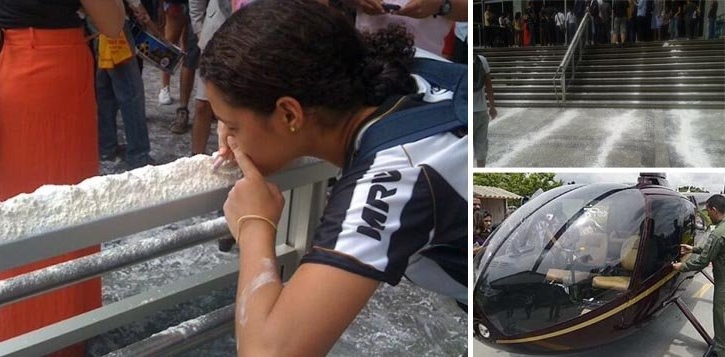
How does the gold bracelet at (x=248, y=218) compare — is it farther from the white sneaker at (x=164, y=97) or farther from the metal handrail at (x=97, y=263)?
the white sneaker at (x=164, y=97)

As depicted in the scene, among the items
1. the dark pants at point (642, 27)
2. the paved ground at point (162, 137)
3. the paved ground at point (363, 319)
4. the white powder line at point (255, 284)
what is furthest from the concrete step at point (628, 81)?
the paved ground at point (162, 137)

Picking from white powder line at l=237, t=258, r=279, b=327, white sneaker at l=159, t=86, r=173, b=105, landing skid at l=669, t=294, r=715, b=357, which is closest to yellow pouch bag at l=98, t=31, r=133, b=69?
white sneaker at l=159, t=86, r=173, b=105

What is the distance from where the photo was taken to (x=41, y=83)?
1.60 m

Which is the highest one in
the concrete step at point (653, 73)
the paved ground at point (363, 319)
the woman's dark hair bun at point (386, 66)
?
the woman's dark hair bun at point (386, 66)

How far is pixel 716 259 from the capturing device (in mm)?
999

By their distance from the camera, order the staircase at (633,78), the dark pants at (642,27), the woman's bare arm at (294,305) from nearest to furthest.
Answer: the woman's bare arm at (294,305)
the staircase at (633,78)
the dark pants at (642,27)

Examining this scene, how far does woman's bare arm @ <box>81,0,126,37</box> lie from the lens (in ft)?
5.13

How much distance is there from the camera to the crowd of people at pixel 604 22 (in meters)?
1.22

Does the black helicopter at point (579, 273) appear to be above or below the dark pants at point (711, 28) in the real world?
below

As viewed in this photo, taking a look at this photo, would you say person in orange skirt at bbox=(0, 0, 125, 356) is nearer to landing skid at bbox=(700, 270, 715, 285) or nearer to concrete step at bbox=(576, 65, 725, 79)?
concrete step at bbox=(576, 65, 725, 79)

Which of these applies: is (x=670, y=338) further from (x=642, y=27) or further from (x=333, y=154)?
(x=642, y=27)

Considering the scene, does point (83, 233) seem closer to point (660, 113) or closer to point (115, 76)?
point (660, 113)

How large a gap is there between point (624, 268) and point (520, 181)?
9.2 inches

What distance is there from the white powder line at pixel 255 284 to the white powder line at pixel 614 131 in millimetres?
694
